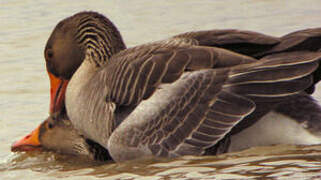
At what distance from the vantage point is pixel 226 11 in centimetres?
1472

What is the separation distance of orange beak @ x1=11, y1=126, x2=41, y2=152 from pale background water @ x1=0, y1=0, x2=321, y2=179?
91 millimetres

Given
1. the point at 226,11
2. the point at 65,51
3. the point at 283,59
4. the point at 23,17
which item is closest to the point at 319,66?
the point at 283,59

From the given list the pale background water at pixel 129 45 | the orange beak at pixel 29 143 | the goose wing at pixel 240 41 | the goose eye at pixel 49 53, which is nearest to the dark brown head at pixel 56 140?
the orange beak at pixel 29 143

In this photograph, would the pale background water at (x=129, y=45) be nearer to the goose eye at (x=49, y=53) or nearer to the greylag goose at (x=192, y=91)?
the greylag goose at (x=192, y=91)

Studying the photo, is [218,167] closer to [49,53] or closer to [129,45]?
[49,53]

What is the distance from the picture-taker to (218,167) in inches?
318

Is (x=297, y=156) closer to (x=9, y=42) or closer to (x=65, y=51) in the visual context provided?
(x=65, y=51)

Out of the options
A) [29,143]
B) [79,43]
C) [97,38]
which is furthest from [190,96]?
[29,143]

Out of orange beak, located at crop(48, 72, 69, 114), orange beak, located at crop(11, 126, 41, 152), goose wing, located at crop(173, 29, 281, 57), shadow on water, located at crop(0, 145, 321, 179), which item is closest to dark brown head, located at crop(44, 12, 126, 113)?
orange beak, located at crop(48, 72, 69, 114)

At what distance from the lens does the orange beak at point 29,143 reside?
30.9ft

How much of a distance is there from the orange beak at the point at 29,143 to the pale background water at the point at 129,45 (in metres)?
0.09

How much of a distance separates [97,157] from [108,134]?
0.62 m

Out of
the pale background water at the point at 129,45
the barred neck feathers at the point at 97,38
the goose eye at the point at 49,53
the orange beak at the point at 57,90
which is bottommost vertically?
the pale background water at the point at 129,45

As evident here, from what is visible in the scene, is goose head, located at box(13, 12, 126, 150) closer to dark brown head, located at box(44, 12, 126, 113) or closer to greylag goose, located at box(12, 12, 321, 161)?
dark brown head, located at box(44, 12, 126, 113)
